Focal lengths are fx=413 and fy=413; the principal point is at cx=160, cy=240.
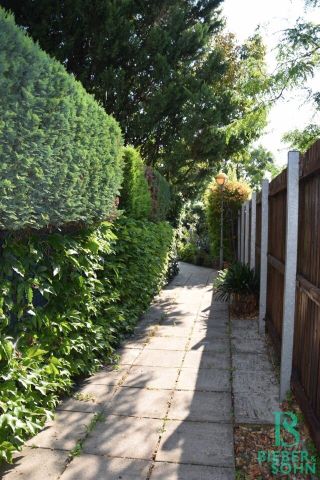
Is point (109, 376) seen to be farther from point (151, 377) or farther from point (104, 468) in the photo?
point (104, 468)

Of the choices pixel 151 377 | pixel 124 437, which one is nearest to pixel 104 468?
pixel 124 437

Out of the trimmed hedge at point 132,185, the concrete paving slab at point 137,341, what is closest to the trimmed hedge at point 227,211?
the trimmed hedge at point 132,185

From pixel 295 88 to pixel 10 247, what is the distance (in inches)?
319

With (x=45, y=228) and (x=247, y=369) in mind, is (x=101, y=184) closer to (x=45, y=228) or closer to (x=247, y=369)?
(x=45, y=228)

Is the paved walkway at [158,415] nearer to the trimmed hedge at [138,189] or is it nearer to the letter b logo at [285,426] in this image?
the letter b logo at [285,426]

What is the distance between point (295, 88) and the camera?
8914 mm

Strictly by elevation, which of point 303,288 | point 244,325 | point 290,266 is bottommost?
point 244,325

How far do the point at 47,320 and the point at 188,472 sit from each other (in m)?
1.43

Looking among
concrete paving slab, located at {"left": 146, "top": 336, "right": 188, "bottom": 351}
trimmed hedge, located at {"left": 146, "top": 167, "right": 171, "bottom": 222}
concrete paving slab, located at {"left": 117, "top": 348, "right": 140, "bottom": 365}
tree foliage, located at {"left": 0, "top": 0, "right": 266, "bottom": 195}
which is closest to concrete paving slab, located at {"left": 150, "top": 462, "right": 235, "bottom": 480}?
concrete paving slab, located at {"left": 117, "top": 348, "right": 140, "bottom": 365}

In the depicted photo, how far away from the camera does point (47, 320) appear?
3.12 metres

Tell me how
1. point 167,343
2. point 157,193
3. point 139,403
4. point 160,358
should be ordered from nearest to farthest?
point 139,403 < point 160,358 < point 167,343 < point 157,193

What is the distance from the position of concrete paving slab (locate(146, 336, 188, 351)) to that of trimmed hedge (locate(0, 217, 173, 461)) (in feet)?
1.73

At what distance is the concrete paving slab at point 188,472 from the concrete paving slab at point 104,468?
0.08m

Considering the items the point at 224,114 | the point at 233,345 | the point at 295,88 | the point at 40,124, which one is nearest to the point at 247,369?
the point at 233,345
